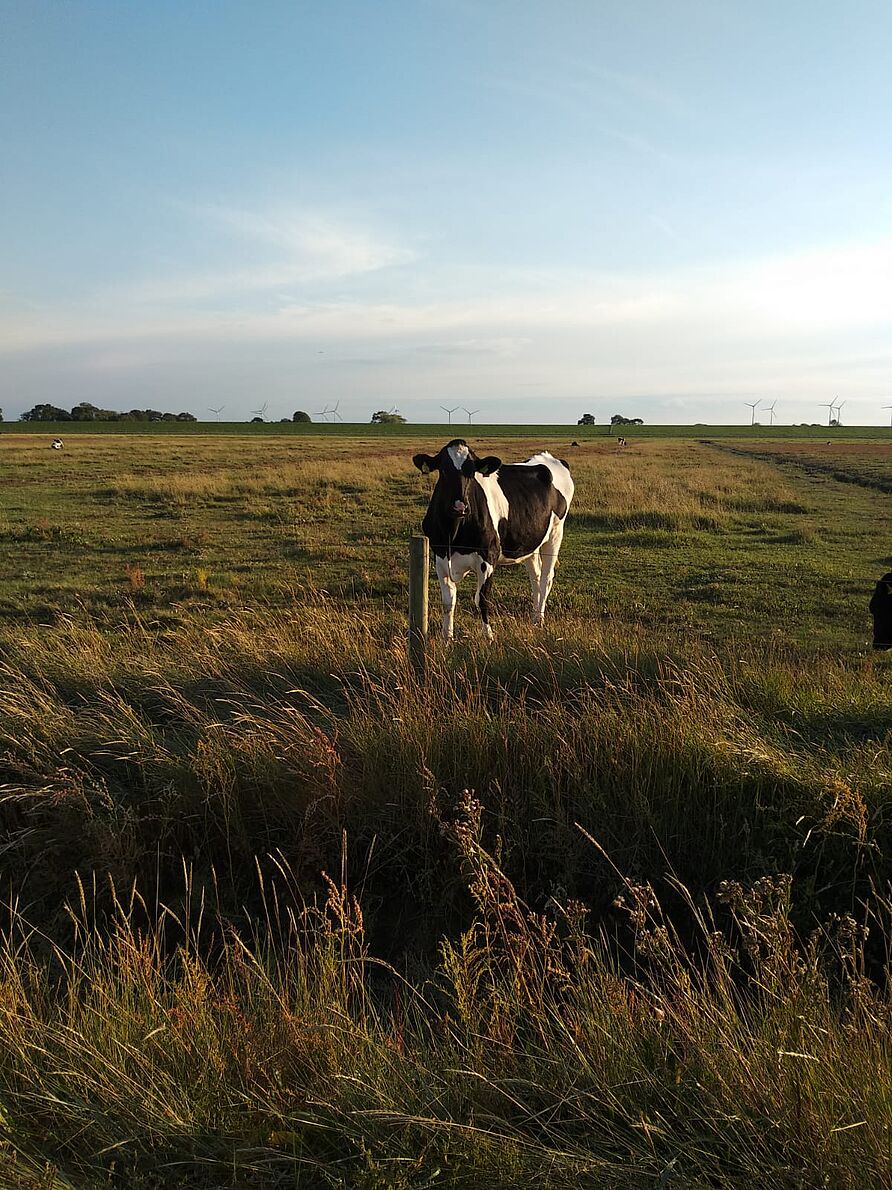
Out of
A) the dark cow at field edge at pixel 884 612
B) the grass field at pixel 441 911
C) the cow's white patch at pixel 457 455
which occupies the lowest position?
the grass field at pixel 441 911

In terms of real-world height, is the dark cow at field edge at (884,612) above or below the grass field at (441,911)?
above

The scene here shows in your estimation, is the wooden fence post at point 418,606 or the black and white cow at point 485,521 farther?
the black and white cow at point 485,521

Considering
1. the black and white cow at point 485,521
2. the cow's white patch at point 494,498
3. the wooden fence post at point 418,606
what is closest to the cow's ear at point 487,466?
the black and white cow at point 485,521

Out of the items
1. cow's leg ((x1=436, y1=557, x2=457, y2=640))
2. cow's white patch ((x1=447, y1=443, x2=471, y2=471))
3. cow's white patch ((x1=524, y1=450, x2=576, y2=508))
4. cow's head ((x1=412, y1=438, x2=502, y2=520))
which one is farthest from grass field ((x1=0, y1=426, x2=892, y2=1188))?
cow's white patch ((x1=524, y1=450, x2=576, y2=508))

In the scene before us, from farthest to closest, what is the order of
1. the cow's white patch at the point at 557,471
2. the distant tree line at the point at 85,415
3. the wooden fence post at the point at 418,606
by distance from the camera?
the distant tree line at the point at 85,415 → the cow's white patch at the point at 557,471 → the wooden fence post at the point at 418,606

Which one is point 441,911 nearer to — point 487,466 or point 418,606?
point 418,606

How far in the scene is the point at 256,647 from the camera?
6.42 metres

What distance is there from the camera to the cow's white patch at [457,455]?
912 centimetres

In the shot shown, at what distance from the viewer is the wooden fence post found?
19.3 feet

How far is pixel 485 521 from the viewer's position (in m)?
9.51

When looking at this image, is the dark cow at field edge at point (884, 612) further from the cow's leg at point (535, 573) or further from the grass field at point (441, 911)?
the cow's leg at point (535, 573)

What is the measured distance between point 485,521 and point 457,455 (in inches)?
34.1

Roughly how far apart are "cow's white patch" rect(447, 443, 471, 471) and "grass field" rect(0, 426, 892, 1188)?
6.28 ft

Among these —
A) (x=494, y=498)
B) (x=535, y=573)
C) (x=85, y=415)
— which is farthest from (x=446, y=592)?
(x=85, y=415)
